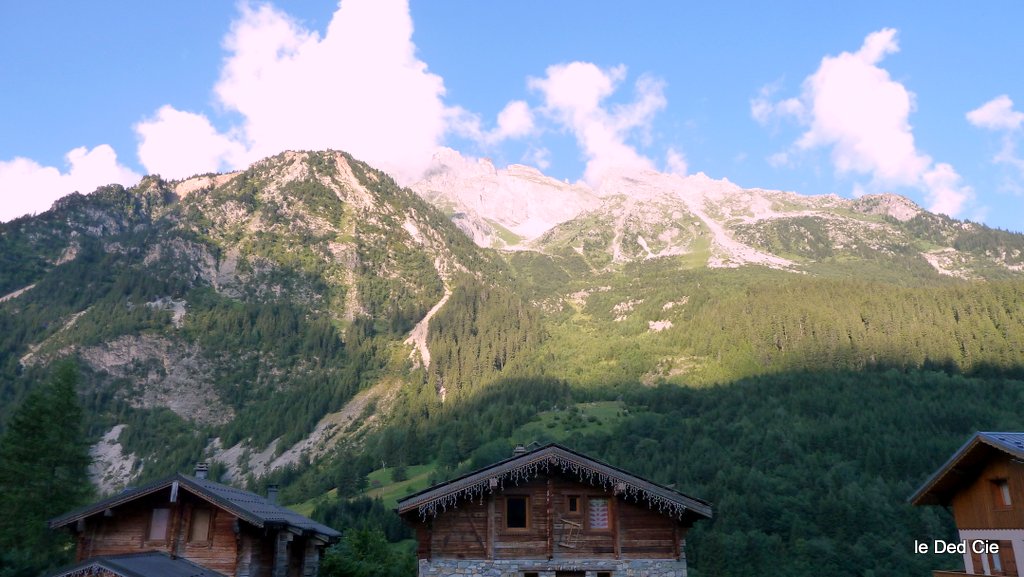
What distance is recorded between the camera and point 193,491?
2312 cm

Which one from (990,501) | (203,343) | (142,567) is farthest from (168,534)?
(203,343)

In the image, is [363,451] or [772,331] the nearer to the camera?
[363,451]

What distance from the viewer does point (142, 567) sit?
63.9 ft

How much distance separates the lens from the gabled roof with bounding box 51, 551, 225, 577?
1819 cm

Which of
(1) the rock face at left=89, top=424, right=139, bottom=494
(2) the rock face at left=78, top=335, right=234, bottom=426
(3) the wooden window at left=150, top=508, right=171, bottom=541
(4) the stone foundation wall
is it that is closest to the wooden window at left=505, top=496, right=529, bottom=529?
(4) the stone foundation wall

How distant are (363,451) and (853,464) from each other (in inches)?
3176

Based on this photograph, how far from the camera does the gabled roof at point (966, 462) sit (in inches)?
787

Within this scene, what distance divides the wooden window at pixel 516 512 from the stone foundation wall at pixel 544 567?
124 centimetres

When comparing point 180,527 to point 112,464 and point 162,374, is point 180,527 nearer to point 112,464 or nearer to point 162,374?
point 112,464

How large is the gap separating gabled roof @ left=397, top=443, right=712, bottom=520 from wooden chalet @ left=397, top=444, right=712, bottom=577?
0.04 meters

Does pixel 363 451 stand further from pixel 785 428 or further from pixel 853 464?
pixel 853 464

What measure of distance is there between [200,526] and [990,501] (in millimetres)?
28116

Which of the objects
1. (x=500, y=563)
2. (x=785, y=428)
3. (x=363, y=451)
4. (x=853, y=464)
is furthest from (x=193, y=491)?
(x=363, y=451)

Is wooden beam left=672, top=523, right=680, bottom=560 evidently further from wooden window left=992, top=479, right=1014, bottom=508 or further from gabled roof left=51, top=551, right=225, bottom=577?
gabled roof left=51, top=551, right=225, bottom=577
